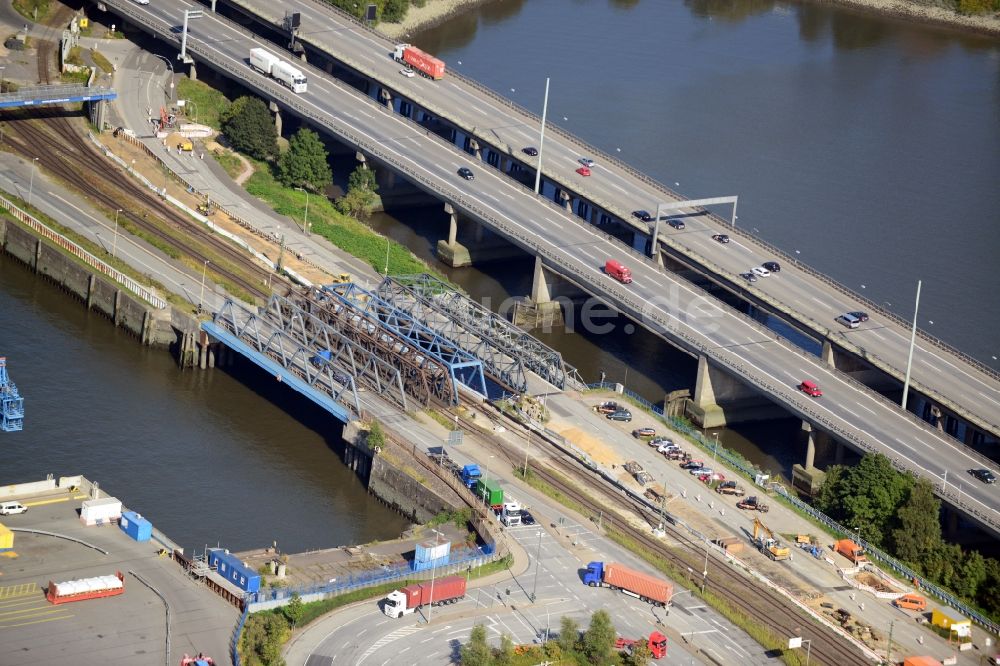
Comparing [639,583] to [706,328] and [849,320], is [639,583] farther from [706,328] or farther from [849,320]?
[849,320]

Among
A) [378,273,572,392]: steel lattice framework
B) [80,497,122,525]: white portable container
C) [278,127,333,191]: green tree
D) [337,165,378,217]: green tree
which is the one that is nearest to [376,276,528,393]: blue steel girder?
[378,273,572,392]: steel lattice framework

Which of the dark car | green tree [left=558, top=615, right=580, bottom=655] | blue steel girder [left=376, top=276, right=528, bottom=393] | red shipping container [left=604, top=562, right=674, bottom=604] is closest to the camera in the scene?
green tree [left=558, top=615, right=580, bottom=655]

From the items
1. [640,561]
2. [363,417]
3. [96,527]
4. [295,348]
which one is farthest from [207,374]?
[640,561]

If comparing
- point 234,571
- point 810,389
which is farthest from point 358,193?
point 234,571

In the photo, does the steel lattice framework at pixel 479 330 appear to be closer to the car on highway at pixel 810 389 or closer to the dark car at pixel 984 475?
the car on highway at pixel 810 389

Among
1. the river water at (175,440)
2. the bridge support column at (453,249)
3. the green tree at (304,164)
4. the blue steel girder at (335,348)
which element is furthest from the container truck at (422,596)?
the green tree at (304,164)

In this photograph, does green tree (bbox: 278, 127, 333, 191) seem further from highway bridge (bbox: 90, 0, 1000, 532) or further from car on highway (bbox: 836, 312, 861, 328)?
car on highway (bbox: 836, 312, 861, 328)
